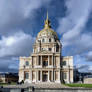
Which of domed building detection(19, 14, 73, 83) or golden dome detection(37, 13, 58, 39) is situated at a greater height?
golden dome detection(37, 13, 58, 39)

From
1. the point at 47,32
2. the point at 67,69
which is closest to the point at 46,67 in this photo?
the point at 67,69

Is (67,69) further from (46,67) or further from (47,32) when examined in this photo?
(47,32)

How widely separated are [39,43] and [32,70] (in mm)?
12476

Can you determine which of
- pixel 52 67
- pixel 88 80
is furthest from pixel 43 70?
pixel 88 80

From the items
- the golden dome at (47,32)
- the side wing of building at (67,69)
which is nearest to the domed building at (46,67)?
the side wing of building at (67,69)

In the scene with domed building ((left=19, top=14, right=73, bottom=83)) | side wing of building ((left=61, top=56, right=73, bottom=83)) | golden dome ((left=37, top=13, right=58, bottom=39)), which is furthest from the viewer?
golden dome ((left=37, top=13, right=58, bottom=39))

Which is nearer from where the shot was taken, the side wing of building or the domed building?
the domed building

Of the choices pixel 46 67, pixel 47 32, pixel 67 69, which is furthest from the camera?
pixel 47 32

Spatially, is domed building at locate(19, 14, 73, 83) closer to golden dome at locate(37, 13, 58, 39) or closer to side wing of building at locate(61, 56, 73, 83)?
side wing of building at locate(61, 56, 73, 83)

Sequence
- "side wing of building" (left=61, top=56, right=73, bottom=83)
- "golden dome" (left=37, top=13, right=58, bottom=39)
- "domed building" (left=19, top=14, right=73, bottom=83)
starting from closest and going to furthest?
"domed building" (left=19, top=14, right=73, bottom=83), "side wing of building" (left=61, top=56, right=73, bottom=83), "golden dome" (left=37, top=13, right=58, bottom=39)

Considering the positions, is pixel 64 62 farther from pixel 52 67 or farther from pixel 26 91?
pixel 26 91

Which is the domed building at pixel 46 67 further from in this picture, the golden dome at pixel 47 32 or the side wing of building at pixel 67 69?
the golden dome at pixel 47 32

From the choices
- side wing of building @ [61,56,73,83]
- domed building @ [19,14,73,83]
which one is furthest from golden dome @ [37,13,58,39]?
side wing of building @ [61,56,73,83]

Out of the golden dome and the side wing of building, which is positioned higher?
the golden dome
